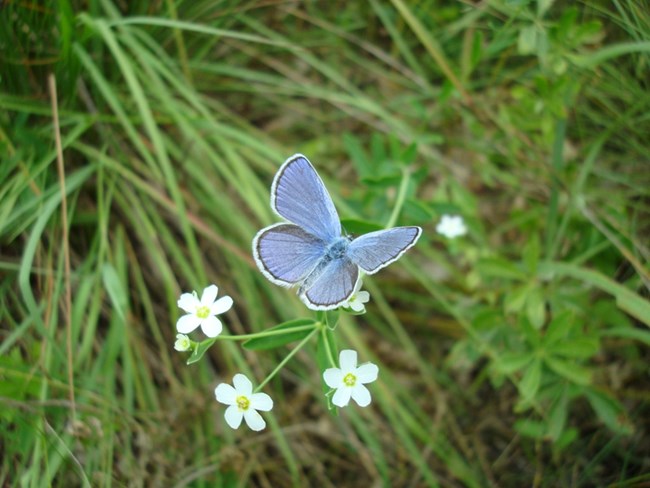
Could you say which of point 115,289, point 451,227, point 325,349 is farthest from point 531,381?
point 115,289

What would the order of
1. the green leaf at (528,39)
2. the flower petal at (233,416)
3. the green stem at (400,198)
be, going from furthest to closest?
the green leaf at (528,39), the green stem at (400,198), the flower petal at (233,416)

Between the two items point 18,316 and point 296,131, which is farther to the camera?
point 296,131

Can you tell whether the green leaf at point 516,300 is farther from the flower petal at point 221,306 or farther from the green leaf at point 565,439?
the flower petal at point 221,306

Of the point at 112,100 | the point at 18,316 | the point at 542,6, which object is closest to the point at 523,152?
the point at 542,6

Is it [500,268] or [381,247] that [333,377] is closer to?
[381,247]

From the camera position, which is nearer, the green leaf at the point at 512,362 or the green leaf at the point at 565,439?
the green leaf at the point at 512,362

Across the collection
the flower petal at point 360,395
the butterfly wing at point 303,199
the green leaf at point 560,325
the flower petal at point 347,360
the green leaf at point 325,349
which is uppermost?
the butterfly wing at point 303,199

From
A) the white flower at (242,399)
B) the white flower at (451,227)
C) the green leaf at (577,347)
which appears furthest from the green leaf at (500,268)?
the white flower at (242,399)

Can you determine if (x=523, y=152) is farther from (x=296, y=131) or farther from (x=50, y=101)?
(x=50, y=101)
